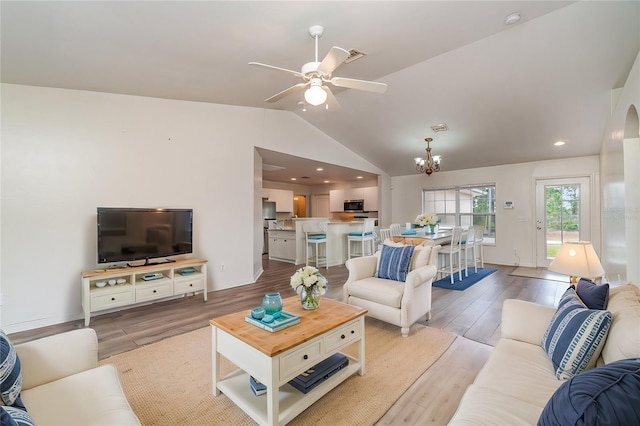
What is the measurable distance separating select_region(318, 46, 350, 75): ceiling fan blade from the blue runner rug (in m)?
3.91

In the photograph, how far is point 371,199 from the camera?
921 cm

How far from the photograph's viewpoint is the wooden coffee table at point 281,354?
159cm

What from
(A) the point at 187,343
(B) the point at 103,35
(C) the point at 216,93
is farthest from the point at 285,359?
(C) the point at 216,93

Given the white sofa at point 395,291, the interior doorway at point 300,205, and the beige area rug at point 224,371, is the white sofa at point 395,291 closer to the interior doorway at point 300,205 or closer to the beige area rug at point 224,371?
the beige area rug at point 224,371

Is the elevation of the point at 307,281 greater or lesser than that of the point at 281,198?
lesser

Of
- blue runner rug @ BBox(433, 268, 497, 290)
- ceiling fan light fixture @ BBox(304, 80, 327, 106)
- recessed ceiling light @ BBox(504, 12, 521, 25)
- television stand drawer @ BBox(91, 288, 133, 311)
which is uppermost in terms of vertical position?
recessed ceiling light @ BBox(504, 12, 521, 25)

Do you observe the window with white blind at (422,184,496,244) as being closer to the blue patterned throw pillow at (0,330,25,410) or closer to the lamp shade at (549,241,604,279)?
the lamp shade at (549,241,604,279)

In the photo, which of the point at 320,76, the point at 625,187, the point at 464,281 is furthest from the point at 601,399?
the point at 464,281

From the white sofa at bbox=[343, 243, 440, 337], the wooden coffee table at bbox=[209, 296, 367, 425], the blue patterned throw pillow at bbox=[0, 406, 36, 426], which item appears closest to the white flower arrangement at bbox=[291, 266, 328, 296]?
the wooden coffee table at bbox=[209, 296, 367, 425]

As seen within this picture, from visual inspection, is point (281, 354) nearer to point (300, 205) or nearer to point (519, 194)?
point (519, 194)

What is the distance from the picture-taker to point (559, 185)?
6027mm

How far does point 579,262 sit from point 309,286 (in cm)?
192

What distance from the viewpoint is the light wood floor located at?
6.23ft

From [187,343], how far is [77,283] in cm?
178
